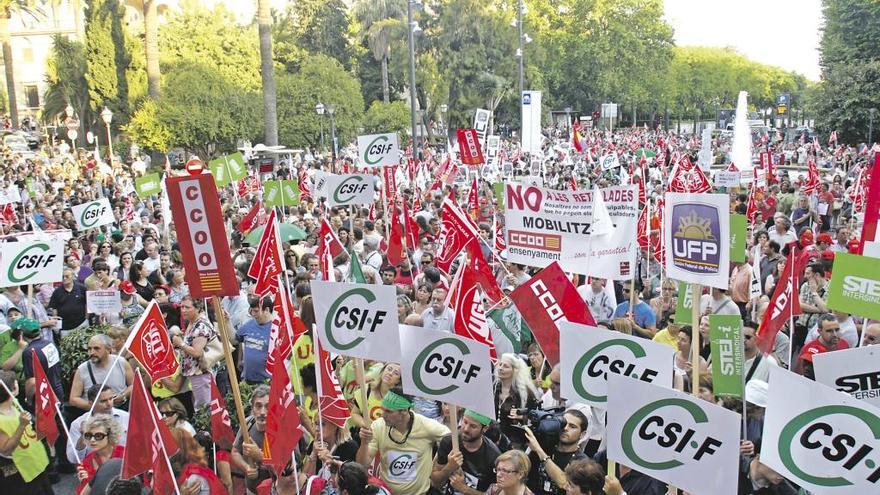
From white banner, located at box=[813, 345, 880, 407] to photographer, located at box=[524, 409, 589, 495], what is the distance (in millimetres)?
1540

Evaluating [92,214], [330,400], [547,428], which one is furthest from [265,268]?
[92,214]

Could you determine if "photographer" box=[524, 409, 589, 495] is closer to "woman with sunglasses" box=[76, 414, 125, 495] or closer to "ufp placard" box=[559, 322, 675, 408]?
"ufp placard" box=[559, 322, 675, 408]

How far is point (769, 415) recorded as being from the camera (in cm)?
455

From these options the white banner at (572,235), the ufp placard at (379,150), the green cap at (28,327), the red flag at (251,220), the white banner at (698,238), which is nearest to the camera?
the white banner at (698,238)

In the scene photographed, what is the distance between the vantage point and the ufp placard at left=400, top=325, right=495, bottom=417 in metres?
5.72

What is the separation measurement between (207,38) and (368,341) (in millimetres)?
41641

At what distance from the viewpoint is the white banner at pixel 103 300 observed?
9953 mm

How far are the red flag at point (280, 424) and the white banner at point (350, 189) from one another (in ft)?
29.0

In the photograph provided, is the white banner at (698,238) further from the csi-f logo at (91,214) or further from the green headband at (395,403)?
the csi-f logo at (91,214)

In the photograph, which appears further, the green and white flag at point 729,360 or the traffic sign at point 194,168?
the traffic sign at point 194,168

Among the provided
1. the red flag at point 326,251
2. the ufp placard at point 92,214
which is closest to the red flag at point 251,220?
the ufp placard at point 92,214

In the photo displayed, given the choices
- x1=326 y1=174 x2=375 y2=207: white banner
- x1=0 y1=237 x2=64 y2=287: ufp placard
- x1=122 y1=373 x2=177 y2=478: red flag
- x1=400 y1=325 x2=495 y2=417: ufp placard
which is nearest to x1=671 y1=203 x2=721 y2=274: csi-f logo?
x1=400 y1=325 x2=495 y2=417: ufp placard

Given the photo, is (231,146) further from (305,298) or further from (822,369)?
(822,369)

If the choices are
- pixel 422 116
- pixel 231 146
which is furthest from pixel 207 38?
pixel 422 116
